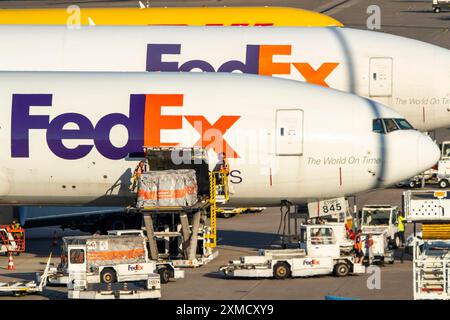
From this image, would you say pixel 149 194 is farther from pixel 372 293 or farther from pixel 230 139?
pixel 372 293

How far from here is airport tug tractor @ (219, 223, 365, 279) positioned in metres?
41.8

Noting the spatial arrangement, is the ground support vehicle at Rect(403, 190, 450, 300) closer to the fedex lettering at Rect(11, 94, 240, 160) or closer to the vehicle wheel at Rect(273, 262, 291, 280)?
the vehicle wheel at Rect(273, 262, 291, 280)

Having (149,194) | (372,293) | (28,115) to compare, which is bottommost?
(372,293)

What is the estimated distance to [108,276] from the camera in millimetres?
39844

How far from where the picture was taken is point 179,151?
45.2 m

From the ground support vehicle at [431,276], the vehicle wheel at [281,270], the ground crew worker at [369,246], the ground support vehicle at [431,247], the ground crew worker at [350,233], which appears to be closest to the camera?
the ground support vehicle at [431,276]

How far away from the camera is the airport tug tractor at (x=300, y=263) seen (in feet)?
137

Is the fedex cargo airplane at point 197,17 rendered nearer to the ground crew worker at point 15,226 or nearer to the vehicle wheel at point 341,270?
the ground crew worker at point 15,226

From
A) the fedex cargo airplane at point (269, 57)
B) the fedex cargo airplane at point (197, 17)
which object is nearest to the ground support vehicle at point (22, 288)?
the fedex cargo airplane at point (269, 57)

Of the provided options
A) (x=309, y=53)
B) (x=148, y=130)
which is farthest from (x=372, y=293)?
(x=309, y=53)

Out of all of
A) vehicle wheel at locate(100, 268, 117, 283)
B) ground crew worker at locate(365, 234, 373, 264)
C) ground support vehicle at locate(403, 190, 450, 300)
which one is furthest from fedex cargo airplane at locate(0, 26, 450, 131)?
vehicle wheel at locate(100, 268, 117, 283)

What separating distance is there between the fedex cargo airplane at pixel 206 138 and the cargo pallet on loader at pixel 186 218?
0.60 metres
